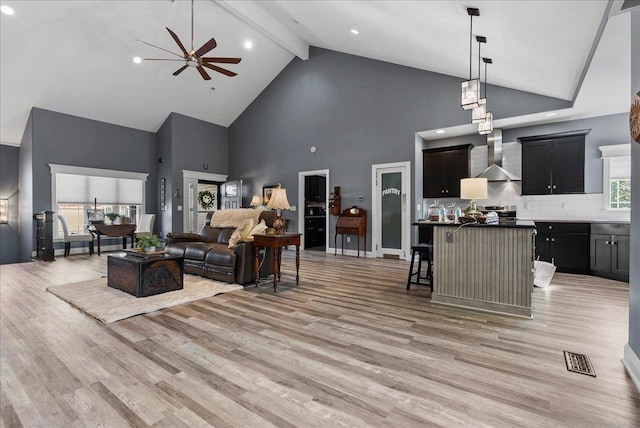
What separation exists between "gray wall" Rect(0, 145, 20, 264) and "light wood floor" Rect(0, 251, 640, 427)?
19.1 feet

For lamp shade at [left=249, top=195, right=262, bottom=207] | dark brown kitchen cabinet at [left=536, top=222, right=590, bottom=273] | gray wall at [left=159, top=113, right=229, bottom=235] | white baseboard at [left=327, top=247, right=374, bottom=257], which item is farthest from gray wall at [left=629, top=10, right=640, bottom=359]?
gray wall at [left=159, top=113, right=229, bottom=235]

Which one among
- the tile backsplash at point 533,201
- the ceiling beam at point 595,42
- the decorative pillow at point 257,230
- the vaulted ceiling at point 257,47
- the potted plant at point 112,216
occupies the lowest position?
the decorative pillow at point 257,230

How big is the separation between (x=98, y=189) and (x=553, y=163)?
32.2ft

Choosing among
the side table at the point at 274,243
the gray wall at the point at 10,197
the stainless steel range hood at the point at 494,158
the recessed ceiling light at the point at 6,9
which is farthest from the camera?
the gray wall at the point at 10,197

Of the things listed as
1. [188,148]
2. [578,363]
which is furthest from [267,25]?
[578,363]

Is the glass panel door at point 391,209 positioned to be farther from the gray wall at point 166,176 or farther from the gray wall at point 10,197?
the gray wall at point 10,197

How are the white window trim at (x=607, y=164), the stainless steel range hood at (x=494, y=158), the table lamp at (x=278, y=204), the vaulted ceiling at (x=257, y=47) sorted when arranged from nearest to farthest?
the vaulted ceiling at (x=257, y=47), the table lamp at (x=278, y=204), the white window trim at (x=607, y=164), the stainless steel range hood at (x=494, y=158)

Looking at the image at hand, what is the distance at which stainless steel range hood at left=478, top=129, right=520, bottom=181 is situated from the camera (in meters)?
5.63

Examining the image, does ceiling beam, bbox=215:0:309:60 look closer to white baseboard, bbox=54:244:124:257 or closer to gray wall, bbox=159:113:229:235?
gray wall, bbox=159:113:229:235

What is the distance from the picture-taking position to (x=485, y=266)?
125 inches

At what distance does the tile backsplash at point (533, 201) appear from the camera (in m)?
5.17

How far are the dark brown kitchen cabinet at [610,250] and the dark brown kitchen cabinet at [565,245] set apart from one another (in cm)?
10

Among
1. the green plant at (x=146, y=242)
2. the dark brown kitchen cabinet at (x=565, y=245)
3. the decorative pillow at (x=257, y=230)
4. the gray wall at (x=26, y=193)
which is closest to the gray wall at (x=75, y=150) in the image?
the gray wall at (x=26, y=193)

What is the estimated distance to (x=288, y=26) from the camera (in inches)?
272
